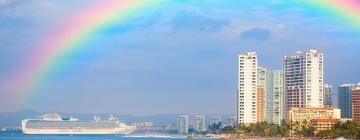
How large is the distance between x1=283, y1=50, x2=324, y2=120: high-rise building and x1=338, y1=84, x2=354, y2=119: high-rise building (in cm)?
1828

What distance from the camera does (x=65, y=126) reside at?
470 feet

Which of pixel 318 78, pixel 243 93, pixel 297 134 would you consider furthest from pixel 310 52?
pixel 297 134

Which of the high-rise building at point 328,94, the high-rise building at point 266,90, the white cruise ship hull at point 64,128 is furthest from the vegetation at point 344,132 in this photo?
the white cruise ship hull at point 64,128

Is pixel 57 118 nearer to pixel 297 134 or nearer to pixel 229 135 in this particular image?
pixel 229 135

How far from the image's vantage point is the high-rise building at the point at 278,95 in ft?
396

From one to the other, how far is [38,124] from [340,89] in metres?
60.5

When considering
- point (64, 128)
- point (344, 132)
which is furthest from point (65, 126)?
point (344, 132)

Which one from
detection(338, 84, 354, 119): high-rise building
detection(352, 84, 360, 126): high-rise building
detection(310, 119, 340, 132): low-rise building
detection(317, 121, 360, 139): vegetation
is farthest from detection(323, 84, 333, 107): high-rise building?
detection(317, 121, 360, 139): vegetation

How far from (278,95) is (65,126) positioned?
152 ft

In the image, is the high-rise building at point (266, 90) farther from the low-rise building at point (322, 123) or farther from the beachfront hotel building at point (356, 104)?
the low-rise building at point (322, 123)

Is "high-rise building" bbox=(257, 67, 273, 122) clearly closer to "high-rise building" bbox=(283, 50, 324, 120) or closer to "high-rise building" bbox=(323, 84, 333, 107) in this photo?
"high-rise building" bbox=(283, 50, 324, 120)

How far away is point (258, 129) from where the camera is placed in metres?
100

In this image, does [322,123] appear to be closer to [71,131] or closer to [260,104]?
[260,104]

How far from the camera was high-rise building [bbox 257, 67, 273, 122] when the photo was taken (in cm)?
11900
